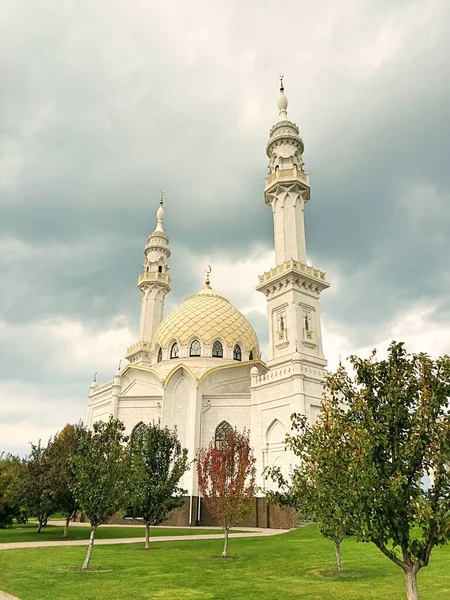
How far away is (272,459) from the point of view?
97.4 ft

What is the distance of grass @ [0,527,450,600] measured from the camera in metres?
10.7

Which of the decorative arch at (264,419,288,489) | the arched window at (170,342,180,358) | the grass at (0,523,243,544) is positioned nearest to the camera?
the grass at (0,523,243,544)

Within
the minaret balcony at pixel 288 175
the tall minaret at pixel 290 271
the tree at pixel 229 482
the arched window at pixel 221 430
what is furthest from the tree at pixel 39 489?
the minaret balcony at pixel 288 175

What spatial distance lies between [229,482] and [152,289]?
3153 cm

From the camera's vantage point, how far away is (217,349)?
40.8 meters

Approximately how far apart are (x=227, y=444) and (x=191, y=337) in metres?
20.5

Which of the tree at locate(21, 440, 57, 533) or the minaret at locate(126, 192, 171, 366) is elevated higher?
the minaret at locate(126, 192, 171, 366)

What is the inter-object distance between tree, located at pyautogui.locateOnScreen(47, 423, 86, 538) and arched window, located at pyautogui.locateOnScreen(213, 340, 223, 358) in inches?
631

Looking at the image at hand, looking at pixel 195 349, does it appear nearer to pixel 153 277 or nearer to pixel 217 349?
pixel 217 349

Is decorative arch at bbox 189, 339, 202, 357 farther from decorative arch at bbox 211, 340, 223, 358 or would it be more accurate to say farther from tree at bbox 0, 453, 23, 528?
tree at bbox 0, 453, 23, 528

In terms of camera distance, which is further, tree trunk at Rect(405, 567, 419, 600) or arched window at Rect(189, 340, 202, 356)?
arched window at Rect(189, 340, 202, 356)

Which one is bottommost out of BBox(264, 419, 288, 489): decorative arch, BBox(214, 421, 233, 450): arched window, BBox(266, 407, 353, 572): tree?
BBox(266, 407, 353, 572): tree

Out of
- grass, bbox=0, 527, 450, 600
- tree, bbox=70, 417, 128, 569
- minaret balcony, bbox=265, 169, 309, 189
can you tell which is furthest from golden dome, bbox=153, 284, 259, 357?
tree, bbox=70, 417, 128, 569

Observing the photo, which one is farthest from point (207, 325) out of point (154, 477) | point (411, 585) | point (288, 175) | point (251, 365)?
point (411, 585)
